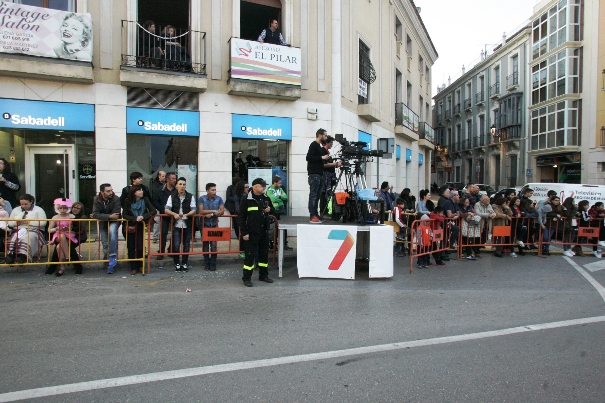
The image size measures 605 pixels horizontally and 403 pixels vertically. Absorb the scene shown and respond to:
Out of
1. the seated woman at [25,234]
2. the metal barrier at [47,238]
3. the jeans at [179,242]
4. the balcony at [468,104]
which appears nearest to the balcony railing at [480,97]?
the balcony at [468,104]

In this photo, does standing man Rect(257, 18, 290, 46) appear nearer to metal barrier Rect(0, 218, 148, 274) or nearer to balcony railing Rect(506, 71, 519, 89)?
metal barrier Rect(0, 218, 148, 274)

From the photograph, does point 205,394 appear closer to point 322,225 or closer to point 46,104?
point 322,225

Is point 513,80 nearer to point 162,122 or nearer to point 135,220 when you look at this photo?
point 162,122

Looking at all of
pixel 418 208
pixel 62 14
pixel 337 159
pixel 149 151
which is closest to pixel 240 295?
pixel 337 159

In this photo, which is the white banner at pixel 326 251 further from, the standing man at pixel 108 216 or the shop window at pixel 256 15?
the shop window at pixel 256 15

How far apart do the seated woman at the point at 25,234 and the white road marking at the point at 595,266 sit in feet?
37.3

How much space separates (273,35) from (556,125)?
25.9 metres

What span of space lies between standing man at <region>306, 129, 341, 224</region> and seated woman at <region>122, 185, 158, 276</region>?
311 cm

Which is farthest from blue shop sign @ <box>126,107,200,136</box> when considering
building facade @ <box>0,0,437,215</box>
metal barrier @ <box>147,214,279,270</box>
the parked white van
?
the parked white van

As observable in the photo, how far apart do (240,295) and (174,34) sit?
28.8 feet

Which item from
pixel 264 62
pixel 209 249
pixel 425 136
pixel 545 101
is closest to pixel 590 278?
pixel 209 249

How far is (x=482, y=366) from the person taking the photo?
425cm

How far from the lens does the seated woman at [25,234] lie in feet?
27.6

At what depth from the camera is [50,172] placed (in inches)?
463
